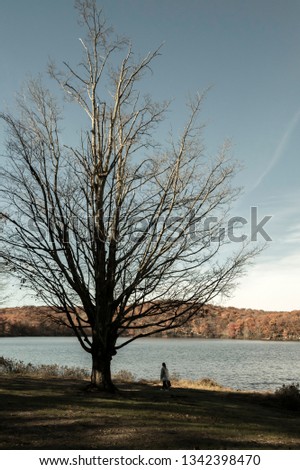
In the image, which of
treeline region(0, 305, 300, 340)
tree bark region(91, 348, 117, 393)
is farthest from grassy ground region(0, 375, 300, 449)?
treeline region(0, 305, 300, 340)

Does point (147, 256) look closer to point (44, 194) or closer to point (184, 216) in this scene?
point (184, 216)

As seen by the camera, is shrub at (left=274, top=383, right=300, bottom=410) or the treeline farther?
the treeline

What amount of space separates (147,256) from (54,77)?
7.53m

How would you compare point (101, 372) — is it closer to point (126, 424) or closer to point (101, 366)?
point (101, 366)

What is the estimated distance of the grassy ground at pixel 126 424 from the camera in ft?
26.9

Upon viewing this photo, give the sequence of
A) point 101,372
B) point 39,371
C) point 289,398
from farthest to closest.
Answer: point 39,371
point 289,398
point 101,372

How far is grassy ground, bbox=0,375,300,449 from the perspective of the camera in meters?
8.21

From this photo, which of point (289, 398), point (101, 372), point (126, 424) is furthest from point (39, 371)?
point (126, 424)

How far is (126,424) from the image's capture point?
980cm

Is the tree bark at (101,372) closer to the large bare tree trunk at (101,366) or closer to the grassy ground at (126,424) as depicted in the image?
the large bare tree trunk at (101,366)

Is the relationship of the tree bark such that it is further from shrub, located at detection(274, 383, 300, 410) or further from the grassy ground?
shrub, located at detection(274, 383, 300, 410)

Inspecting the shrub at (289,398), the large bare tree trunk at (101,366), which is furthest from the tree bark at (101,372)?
the shrub at (289,398)

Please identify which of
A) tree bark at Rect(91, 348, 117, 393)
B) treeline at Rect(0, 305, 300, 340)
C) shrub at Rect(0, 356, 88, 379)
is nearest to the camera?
tree bark at Rect(91, 348, 117, 393)
